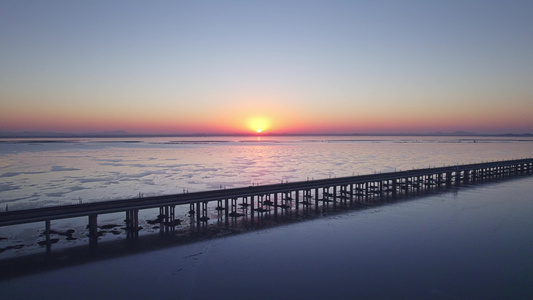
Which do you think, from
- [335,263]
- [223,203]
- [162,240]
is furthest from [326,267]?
[223,203]

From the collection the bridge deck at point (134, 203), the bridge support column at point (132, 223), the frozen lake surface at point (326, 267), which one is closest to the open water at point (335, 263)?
the frozen lake surface at point (326, 267)

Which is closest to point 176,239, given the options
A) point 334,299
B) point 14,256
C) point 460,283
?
point 14,256

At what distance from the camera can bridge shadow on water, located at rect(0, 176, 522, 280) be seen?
89.0 feet

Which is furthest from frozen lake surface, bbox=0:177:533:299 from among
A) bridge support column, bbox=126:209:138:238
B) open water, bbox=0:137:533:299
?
bridge support column, bbox=126:209:138:238

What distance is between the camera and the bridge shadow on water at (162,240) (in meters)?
27.1

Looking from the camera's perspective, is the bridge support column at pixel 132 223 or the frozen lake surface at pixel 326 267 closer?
the frozen lake surface at pixel 326 267

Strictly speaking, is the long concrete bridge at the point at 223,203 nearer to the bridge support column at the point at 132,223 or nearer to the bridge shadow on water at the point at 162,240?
the bridge support column at the point at 132,223

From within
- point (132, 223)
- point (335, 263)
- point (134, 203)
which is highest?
point (134, 203)

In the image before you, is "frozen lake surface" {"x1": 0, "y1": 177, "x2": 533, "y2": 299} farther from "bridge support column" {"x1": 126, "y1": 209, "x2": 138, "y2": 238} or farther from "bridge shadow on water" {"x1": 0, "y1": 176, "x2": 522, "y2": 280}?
"bridge support column" {"x1": 126, "y1": 209, "x2": 138, "y2": 238}

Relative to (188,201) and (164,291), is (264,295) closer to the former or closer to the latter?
(164,291)

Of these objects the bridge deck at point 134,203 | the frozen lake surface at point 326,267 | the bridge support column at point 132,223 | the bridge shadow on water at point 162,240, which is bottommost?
the frozen lake surface at point 326,267

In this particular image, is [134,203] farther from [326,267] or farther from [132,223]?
[326,267]

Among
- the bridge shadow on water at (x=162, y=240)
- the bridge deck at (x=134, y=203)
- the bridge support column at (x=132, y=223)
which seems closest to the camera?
the bridge shadow on water at (x=162, y=240)

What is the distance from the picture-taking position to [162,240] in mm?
33594
